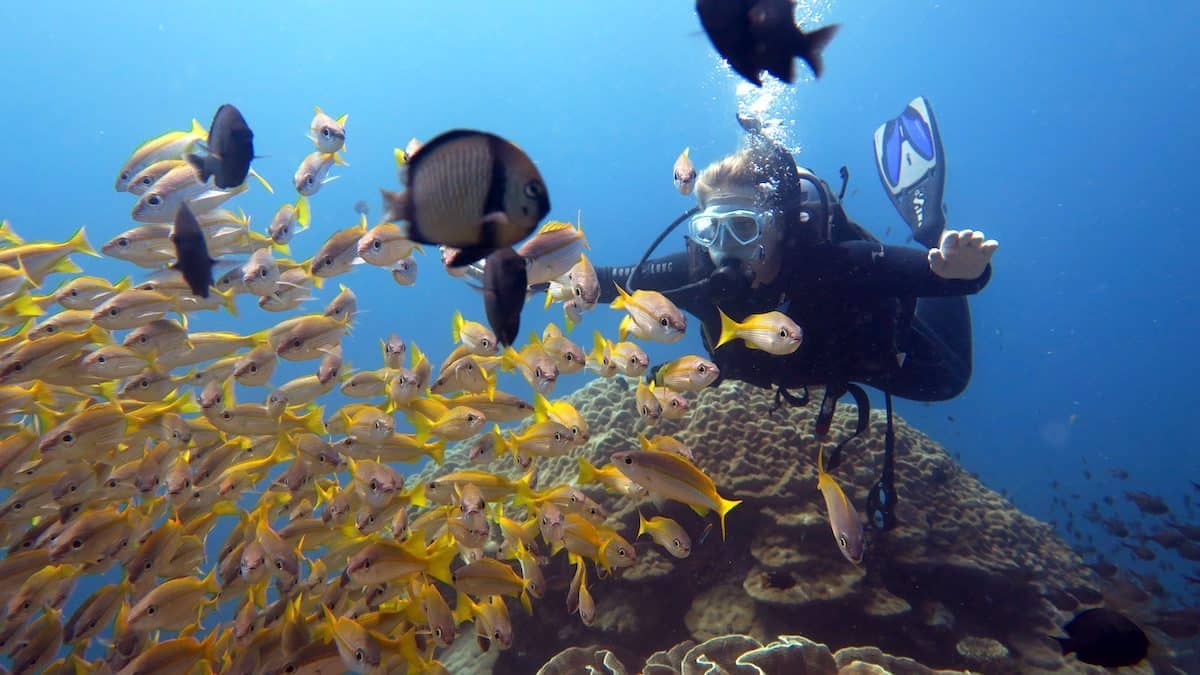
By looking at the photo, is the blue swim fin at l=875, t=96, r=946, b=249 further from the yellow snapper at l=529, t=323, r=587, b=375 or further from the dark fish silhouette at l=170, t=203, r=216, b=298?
the dark fish silhouette at l=170, t=203, r=216, b=298

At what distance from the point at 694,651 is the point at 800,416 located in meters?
3.19

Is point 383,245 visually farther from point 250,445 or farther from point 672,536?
point 672,536

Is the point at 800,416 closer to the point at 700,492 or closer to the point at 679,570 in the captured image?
the point at 679,570

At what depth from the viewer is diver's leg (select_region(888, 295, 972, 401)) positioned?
6.97 meters

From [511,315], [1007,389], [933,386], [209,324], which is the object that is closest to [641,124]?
[209,324]

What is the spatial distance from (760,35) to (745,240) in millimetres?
3461

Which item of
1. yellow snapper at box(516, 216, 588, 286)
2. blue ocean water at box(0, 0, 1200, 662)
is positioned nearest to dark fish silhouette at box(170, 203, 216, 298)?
yellow snapper at box(516, 216, 588, 286)

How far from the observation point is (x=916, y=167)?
878 centimetres

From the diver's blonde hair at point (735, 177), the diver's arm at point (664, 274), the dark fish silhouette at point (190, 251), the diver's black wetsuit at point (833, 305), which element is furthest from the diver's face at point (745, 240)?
the dark fish silhouette at point (190, 251)

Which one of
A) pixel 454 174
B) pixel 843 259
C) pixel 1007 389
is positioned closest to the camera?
pixel 454 174

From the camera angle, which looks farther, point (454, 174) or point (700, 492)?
point (700, 492)

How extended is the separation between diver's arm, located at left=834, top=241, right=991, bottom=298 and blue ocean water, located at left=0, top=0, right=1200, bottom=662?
44916mm

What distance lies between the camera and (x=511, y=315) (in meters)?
1.21

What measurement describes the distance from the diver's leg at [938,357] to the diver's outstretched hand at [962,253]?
2047 millimetres
